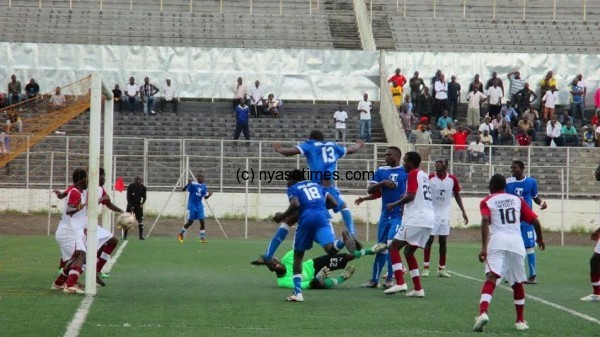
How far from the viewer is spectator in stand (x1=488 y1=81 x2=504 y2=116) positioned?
141 ft

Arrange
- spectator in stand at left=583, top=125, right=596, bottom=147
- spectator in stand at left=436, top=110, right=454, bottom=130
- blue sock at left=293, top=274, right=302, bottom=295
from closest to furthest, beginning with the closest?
blue sock at left=293, top=274, right=302, bottom=295
spectator in stand at left=583, top=125, right=596, bottom=147
spectator in stand at left=436, top=110, right=454, bottom=130

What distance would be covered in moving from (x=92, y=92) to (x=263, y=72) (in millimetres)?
30019

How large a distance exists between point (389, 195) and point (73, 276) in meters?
4.93

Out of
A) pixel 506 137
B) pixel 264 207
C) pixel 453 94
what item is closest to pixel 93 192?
pixel 264 207

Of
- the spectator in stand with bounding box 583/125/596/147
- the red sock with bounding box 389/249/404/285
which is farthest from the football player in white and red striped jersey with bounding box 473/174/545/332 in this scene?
the spectator in stand with bounding box 583/125/596/147

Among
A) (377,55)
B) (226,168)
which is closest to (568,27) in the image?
(377,55)

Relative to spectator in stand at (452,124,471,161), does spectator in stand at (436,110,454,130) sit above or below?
above

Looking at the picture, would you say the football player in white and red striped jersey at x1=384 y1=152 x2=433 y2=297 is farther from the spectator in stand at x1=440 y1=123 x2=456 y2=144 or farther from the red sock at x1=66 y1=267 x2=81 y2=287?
the spectator in stand at x1=440 y1=123 x2=456 y2=144

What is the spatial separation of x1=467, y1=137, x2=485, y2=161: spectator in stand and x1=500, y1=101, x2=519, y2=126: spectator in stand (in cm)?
453

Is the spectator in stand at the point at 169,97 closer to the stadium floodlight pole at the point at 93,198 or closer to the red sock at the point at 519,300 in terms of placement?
the stadium floodlight pole at the point at 93,198

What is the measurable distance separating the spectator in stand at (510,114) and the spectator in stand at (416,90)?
310cm

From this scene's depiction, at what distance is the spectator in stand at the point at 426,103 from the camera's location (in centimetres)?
4378

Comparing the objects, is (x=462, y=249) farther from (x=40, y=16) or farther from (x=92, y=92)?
(x=40, y=16)

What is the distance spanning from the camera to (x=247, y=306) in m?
14.8
